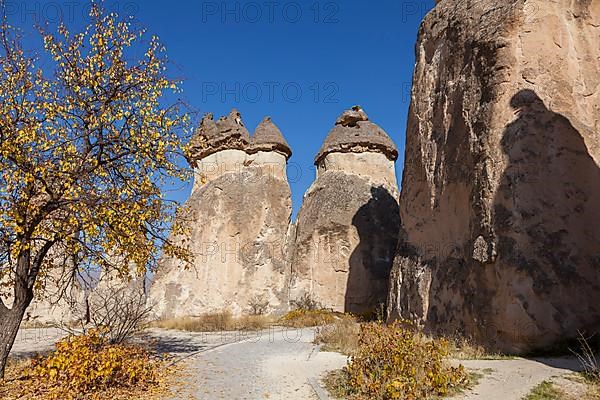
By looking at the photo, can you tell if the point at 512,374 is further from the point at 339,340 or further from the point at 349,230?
the point at 349,230

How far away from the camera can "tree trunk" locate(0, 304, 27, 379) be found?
617cm

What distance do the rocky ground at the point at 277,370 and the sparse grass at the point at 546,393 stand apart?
10 centimetres

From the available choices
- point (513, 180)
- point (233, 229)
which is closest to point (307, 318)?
point (233, 229)

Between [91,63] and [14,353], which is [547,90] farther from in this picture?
[14,353]

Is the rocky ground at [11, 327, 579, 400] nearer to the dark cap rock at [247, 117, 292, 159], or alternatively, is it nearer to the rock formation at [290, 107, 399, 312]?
the rock formation at [290, 107, 399, 312]

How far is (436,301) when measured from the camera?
927 cm

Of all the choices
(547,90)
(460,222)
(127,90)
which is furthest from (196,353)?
(547,90)

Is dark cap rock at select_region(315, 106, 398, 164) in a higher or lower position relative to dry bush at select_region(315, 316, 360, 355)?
higher

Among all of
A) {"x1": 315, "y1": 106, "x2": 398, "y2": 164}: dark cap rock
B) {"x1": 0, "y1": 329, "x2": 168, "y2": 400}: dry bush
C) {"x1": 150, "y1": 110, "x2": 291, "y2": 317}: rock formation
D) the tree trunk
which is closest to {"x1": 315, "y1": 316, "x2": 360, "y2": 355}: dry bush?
{"x1": 0, "y1": 329, "x2": 168, "y2": 400}: dry bush

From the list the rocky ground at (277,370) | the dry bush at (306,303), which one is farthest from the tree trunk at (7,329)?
the dry bush at (306,303)

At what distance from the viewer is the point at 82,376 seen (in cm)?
526

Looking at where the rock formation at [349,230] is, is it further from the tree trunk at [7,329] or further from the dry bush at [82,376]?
the tree trunk at [7,329]

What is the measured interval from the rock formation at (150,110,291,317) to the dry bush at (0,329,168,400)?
1046 centimetres

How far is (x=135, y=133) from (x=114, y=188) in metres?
0.92
